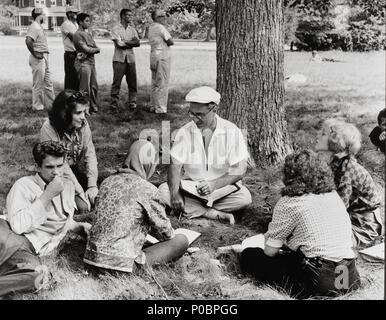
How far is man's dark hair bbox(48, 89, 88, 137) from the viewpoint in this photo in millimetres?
4559

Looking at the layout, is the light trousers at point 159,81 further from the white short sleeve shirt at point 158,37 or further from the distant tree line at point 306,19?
the distant tree line at point 306,19

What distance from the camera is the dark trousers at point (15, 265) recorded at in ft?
11.2

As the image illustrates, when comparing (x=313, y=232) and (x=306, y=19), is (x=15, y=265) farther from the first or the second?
(x=306, y=19)

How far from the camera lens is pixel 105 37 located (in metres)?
8.62

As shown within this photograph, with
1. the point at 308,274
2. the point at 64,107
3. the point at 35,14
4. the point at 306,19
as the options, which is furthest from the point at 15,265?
the point at 306,19

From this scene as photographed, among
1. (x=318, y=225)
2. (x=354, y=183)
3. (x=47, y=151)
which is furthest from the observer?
(x=354, y=183)

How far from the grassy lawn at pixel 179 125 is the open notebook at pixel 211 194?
19cm

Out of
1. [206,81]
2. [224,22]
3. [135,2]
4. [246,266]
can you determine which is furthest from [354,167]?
[135,2]

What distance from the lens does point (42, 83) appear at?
7.74 meters

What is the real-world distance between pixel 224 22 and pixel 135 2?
2.84 meters

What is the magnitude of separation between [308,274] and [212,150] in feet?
5.82

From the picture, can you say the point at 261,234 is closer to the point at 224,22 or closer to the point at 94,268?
the point at 94,268
